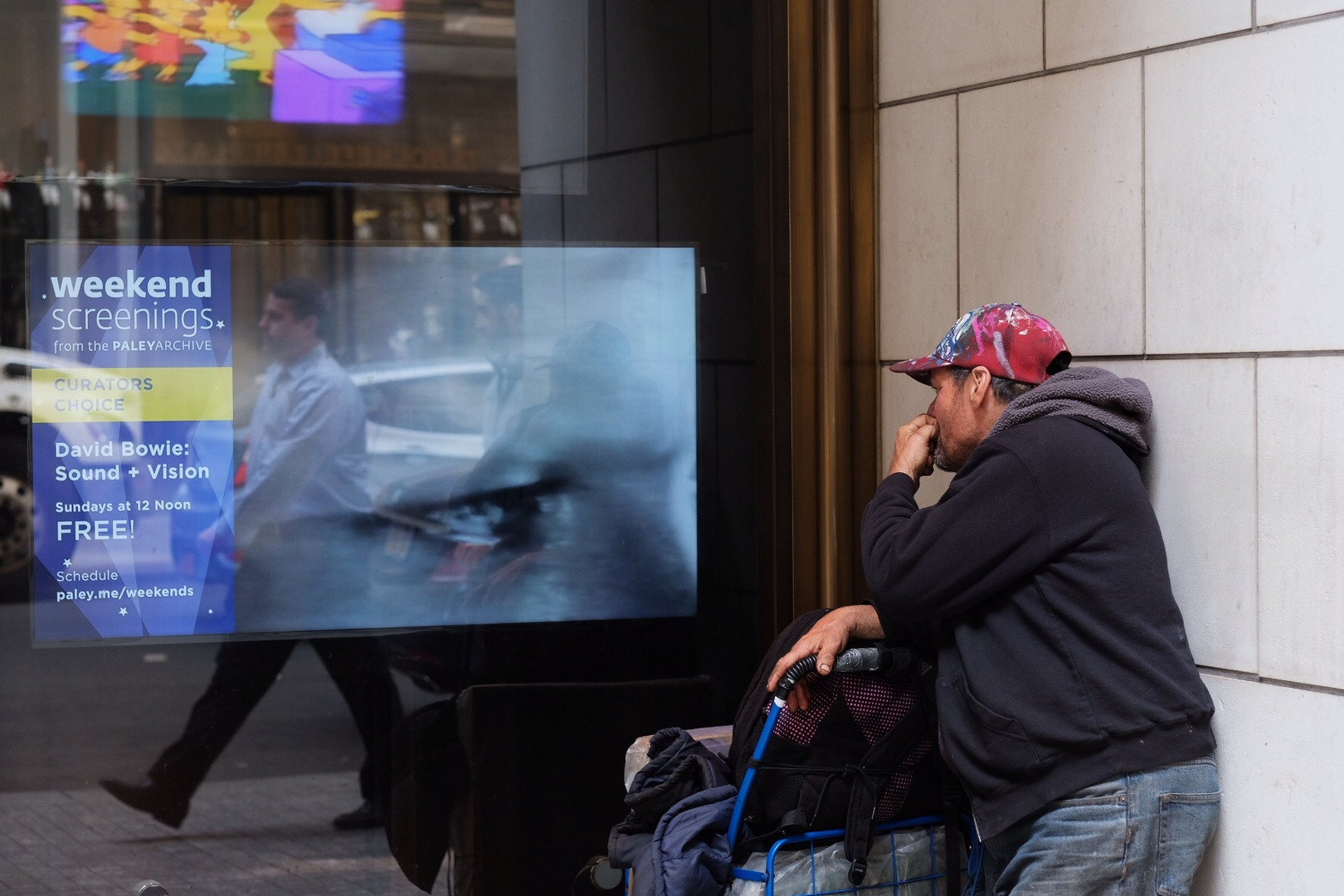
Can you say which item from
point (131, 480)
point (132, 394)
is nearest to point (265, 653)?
point (131, 480)

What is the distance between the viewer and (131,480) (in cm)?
403

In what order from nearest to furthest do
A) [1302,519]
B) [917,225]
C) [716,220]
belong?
1. [1302,519]
2. [917,225]
3. [716,220]

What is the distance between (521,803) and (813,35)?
8.71 feet

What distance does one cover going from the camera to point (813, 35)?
449 centimetres

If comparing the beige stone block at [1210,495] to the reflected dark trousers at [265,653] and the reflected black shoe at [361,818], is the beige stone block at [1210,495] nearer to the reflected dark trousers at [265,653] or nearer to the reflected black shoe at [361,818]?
the reflected dark trousers at [265,653]

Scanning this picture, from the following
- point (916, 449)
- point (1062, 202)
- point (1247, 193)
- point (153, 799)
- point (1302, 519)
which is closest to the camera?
point (1302, 519)

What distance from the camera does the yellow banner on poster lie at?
3.97 meters

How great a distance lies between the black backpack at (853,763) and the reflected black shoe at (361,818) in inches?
61.6

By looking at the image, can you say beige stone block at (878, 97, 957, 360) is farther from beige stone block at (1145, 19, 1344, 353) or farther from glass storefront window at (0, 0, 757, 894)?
beige stone block at (1145, 19, 1344, 353)

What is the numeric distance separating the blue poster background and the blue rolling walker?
185 cm

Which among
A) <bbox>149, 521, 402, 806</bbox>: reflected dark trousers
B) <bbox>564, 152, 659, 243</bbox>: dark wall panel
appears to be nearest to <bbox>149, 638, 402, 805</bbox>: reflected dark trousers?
<bbox>149, 521, 402, 806</bbox>: reflected dark trousers

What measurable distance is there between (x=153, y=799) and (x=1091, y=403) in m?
2.93

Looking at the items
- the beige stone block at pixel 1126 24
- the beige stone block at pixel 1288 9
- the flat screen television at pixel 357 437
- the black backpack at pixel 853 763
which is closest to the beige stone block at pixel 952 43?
the beige stone block at pixel 1126 24

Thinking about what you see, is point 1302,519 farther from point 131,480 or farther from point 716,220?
point 131,480
